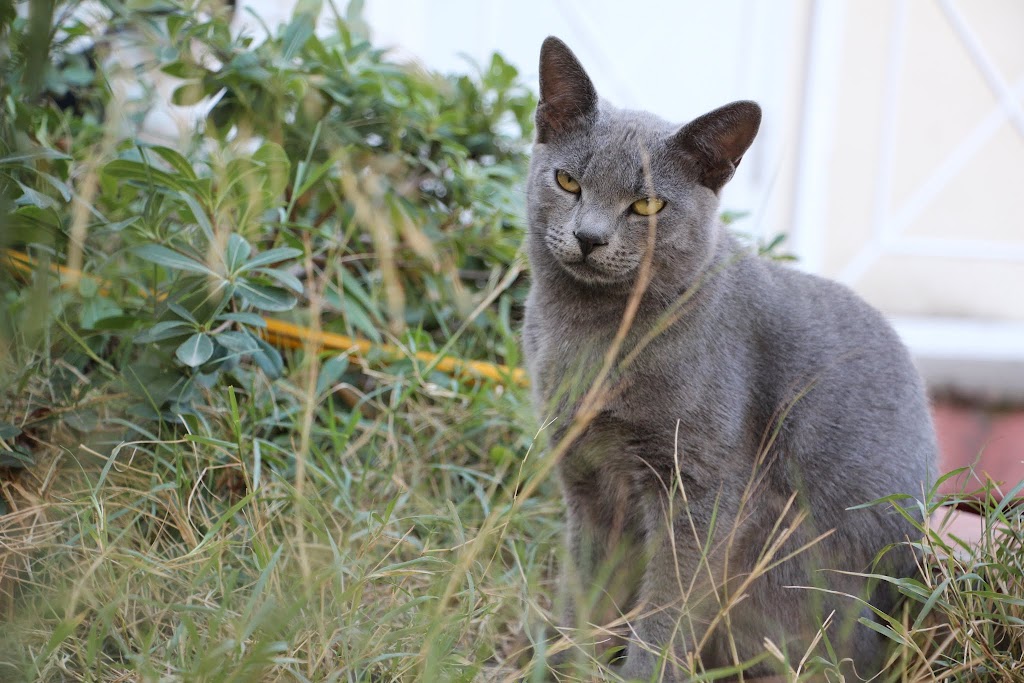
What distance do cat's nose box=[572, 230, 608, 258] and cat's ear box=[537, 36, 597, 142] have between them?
9.5 inches

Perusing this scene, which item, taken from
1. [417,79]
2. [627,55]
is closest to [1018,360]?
[627,55]

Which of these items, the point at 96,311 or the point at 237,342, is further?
the point at 96,311

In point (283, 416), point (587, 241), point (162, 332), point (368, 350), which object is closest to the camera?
point (587, 241)

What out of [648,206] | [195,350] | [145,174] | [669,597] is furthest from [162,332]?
[669,597]

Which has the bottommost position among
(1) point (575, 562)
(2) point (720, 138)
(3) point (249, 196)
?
(1) point (575, 562)

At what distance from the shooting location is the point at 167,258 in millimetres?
1439

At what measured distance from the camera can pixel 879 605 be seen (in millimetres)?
1472

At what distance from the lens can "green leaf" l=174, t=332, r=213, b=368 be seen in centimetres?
143

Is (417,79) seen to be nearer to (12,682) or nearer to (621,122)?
(621,122)

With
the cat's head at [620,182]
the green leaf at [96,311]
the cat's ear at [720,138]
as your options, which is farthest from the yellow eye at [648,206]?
the green leaf at [96,311]

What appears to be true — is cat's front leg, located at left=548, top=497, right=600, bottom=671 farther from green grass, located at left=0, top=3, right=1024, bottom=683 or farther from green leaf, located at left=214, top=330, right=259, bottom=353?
green leaf, located at left=214, top=330, right=259, bottom=353

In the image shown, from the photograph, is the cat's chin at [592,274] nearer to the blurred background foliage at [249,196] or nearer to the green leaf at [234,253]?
the blurred background foliage at [249,196]

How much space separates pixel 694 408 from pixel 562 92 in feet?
1.87

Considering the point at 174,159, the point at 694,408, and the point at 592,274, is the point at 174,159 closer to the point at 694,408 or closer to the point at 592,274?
the point at 592,274
